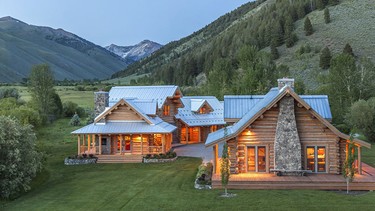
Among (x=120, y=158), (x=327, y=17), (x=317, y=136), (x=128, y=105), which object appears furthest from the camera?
(x=327, y=17)

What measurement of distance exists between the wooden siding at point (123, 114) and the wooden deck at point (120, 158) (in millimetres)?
3320

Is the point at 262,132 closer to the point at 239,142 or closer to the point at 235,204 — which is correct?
the point at 239,142

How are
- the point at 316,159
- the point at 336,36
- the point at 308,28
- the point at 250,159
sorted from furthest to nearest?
the point at 308,28 < the point at 336,36 < the point at 250,159 < the point at 316,159

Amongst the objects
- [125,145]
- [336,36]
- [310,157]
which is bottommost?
[125,145]

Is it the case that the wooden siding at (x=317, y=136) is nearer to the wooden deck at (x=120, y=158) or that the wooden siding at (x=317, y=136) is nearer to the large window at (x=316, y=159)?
the large window at (x=316, y=159)

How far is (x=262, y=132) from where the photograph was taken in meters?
23.6

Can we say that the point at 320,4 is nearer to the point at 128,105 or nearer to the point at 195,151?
the point at 195,151

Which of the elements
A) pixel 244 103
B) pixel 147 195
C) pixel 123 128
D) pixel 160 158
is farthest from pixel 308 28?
pixel 147 195

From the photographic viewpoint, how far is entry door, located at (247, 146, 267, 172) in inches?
936

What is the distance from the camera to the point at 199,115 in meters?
46.1

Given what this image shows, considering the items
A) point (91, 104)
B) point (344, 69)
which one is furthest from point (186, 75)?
point (344, 69)

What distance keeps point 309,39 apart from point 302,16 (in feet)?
51.6

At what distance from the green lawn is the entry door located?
3.27 metres

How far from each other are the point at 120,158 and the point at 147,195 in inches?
503
